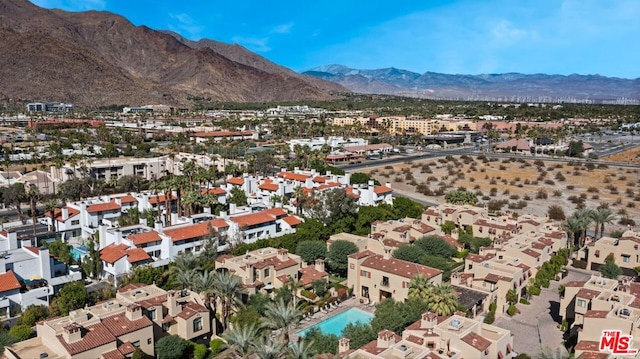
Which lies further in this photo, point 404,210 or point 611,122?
point 611,122

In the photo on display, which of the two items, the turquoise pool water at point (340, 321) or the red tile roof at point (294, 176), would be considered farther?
the red tile roof at point (294, 176)

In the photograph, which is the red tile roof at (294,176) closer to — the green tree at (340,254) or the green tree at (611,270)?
the green tree at (340,254)

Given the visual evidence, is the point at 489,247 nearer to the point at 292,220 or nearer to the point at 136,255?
the point at 292,220

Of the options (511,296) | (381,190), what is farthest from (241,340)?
(381,190)

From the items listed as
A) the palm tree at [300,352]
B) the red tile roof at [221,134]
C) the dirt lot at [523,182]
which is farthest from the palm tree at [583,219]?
the red tile roof at [221,134]

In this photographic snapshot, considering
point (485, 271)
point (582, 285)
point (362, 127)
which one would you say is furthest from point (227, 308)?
point (362, 127)

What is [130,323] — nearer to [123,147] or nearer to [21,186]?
[21,186]
